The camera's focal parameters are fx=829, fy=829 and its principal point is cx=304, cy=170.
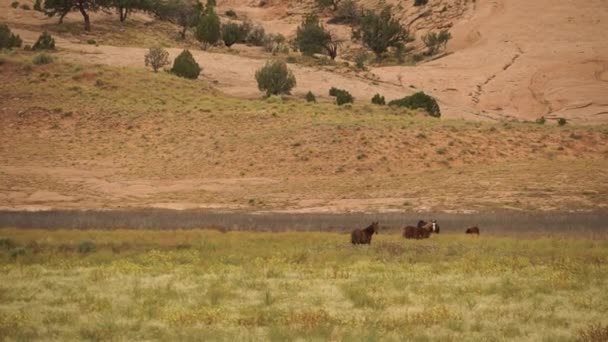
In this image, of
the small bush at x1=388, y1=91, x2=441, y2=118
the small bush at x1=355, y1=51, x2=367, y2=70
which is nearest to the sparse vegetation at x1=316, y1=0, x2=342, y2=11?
the small bush at x1=355, y1=51, x2=367, y2=70

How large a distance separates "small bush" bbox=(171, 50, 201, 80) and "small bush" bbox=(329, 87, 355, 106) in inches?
437

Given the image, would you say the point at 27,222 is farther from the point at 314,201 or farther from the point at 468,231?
the point at 468,231

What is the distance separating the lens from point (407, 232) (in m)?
26.1

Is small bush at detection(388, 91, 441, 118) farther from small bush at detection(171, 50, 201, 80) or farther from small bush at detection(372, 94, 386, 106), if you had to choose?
small bush at detection(171, 50, 201, 80)

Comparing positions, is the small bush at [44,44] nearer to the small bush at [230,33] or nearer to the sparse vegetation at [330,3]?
the small bush at [230,33]

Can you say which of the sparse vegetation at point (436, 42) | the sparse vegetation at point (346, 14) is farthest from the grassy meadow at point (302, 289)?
the sparse vegetation at point (346, 14)

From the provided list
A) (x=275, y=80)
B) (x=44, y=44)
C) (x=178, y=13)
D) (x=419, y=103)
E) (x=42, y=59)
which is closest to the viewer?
(x=42, y=59)

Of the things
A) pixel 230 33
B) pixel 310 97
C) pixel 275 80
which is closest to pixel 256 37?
pixel 230 33

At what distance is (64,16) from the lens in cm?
8712

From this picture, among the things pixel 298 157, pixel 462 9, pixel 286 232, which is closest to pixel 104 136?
pixel 298 157

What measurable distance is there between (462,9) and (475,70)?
26.2 m

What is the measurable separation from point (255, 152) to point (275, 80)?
57.7ft

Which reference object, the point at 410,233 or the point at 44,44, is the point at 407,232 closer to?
the point at 410,233

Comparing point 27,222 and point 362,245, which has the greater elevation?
point 362,245
